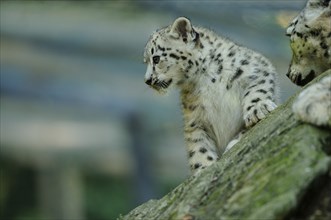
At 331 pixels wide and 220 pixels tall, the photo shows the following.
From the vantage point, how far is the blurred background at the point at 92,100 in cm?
1203

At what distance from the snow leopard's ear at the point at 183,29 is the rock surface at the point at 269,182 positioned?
7.05ft

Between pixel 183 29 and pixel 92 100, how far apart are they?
26.4 feet

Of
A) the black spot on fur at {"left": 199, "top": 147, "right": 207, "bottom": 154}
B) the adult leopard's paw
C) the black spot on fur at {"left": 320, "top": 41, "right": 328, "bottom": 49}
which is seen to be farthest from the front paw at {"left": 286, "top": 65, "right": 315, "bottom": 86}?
the adult leopard's paw

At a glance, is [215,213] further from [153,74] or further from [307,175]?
[153,74]

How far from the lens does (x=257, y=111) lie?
19.4 feet

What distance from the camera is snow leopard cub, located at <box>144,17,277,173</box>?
6258mm

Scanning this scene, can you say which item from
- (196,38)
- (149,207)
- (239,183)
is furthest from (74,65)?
(239,183)

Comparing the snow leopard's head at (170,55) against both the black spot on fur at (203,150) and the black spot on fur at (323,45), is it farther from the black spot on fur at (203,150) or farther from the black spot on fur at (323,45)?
the black spot on fur at (323,45)

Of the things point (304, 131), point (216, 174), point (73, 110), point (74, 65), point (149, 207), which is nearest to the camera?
point (304, 131)

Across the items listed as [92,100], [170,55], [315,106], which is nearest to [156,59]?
[170,55]

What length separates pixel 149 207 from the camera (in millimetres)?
5227

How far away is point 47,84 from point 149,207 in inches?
364

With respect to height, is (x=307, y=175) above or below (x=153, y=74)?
below

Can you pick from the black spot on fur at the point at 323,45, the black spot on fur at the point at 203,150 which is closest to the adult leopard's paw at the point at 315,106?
the black spot on fur at the point at 323,45
